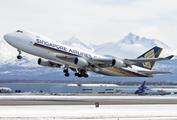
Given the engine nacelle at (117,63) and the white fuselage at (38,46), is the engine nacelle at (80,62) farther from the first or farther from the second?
the engine nacelle at (117,63)

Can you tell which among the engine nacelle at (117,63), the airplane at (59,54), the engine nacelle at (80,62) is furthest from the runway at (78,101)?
the engine nacelle at (80,62)

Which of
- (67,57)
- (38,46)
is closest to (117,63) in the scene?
(67,57)

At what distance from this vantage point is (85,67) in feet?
164

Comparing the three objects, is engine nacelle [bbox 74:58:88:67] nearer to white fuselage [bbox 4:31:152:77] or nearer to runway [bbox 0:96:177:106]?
white fuselage [bbox 4:31:152:77]

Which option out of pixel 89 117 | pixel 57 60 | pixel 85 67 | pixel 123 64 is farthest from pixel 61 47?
pixel 89 117

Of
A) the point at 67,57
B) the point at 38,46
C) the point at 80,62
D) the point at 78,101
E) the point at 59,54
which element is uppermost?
the point at 38,46

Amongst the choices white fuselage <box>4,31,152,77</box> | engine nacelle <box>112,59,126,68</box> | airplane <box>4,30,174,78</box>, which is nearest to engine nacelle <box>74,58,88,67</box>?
airplane <box>4,30,174,78</box>

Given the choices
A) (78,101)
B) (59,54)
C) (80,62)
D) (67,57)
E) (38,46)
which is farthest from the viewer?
(78,101)

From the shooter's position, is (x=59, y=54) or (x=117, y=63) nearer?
(x=59, y=54)

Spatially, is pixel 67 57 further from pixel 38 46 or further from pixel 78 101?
pixel 78 101

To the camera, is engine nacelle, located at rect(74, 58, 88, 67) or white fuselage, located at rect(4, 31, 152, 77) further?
engine nacelle, located at rect(74, 58, 88, 67)

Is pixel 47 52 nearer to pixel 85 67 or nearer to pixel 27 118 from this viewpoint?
pixel 85 67

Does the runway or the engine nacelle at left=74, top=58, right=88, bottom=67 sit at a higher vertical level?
the engine nacelle at left=74, top=58, right=88, bottom=67

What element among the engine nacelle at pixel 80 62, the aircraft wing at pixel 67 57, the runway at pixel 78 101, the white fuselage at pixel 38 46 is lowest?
the runway at pixel 78 101
